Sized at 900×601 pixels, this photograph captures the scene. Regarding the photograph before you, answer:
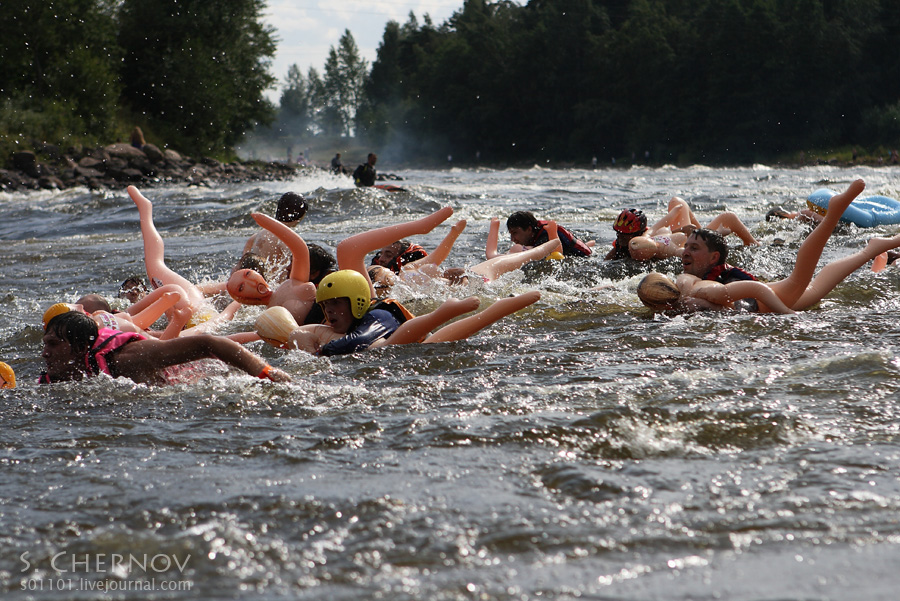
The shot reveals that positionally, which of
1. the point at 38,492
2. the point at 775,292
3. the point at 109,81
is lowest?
the point at 38,492

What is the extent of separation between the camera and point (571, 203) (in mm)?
24156

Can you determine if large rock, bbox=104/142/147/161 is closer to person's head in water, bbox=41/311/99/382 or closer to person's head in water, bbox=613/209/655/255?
person's head in water, bbox=613/209/655/255

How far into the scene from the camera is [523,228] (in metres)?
11.2

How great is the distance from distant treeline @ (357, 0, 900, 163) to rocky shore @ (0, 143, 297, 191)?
131ft

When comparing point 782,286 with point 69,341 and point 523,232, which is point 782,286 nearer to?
point 523,232

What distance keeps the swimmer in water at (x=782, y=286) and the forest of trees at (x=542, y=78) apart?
36.3 metres

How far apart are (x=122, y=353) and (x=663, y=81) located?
76.1 meters

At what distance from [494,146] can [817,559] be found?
92.1 metres

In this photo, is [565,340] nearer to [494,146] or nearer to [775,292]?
[775,292]

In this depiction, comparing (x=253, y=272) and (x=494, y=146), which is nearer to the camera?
(x=253, y=272)

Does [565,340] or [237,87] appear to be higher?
[237,87]

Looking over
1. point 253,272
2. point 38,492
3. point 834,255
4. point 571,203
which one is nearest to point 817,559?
point 38,492

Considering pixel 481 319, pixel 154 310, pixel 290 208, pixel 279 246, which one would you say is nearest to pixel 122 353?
pixel 154 310

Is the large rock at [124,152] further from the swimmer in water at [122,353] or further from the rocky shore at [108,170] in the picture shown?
the swimmer in water at [122,353]
